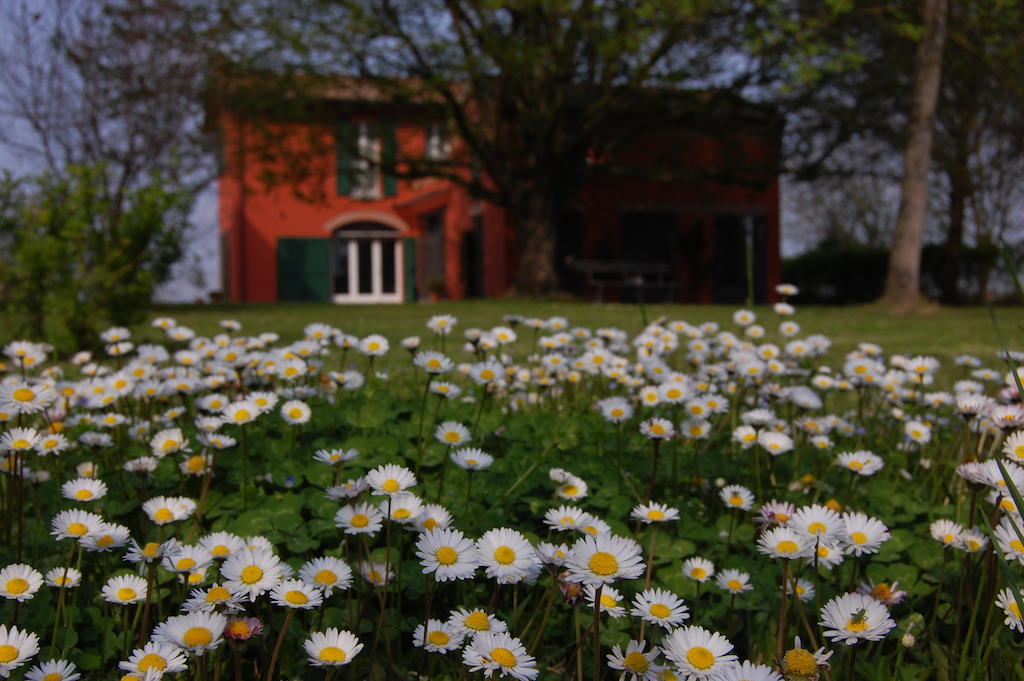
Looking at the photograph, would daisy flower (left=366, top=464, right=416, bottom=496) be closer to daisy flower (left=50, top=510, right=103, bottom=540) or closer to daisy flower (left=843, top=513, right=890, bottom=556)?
daisy flower (left=50, top=510, right=103, bottom=540)

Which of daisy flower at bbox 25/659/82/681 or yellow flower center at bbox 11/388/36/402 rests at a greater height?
yellow flower center at bbox 11/388/36/402

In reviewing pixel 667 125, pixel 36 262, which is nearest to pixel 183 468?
pixel 36 262

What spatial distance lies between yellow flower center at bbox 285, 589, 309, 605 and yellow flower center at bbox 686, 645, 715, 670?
1.99 ft

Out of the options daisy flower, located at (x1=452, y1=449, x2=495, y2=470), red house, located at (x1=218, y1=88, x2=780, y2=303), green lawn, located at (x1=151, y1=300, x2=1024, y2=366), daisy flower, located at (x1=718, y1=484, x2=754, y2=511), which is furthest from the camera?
red house, located at (x1=218, y1=88, x2=780, y2=303)

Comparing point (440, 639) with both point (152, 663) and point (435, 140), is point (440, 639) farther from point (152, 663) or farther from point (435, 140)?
point (435, 140)

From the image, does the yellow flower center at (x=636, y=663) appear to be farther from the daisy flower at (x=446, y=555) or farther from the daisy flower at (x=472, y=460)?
the daisy flower at (x=472, y=460)

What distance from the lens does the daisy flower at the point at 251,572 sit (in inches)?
55.3

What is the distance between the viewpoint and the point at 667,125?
17750 millimetres

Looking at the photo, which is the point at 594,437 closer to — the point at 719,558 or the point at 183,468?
the point at 719,558

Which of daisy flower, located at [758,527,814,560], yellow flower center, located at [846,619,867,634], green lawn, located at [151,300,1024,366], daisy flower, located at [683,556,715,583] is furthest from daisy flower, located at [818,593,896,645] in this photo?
green lawn, located at [151,300,1024,366]

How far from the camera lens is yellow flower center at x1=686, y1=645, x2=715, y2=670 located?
1.18 meters

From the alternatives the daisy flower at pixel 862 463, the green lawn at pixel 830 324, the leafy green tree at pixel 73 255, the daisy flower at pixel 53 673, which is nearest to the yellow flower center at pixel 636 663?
the daisy flower at pixel 53 673

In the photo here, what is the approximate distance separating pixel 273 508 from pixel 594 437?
109cm

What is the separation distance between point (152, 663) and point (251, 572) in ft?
0.72
